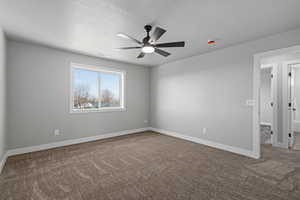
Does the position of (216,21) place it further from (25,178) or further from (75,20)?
(25,178)

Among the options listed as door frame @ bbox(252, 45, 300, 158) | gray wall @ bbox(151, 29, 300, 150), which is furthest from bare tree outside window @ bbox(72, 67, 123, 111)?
door frame @ bbox(252, 45, 300, 158)

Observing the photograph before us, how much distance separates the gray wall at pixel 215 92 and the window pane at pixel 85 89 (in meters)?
2.36

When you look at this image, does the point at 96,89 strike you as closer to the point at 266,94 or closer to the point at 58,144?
the point at 58,144

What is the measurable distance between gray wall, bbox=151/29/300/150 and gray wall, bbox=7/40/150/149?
2.33 m

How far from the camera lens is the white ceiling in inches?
75.9

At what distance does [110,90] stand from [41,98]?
1981 mm

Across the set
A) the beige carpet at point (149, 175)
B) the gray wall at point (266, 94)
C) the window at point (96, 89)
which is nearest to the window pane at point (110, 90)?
the window at point (96, 89)

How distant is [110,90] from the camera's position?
4926mm

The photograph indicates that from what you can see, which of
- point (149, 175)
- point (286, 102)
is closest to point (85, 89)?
point (149, 175)

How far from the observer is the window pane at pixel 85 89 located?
13.6 ft

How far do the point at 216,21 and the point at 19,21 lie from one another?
11.0 feet

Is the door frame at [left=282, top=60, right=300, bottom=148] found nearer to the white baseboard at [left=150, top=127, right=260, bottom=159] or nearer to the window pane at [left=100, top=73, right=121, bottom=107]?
the white baseboard at [left=150, top=127, right=260, bottom=159]

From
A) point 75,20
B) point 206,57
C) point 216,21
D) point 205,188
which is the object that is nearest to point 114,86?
point 75,20

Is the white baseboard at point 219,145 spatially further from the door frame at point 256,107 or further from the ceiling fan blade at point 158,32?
the ceiling fan blade at point 158,32
